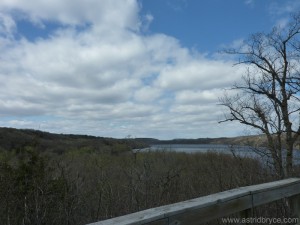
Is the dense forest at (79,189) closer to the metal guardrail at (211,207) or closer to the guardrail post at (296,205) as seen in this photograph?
the guardrail post at (296,205)

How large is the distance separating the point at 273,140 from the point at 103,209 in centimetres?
823

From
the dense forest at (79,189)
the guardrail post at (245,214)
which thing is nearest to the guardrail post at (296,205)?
the guardrail post at (245,214)

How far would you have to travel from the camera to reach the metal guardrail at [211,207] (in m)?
2.81

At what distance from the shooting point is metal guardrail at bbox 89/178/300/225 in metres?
2.81

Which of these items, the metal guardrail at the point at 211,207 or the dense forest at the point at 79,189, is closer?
the metal guardrail at the point at 211,207

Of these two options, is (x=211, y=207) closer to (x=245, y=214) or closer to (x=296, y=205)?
(x=245, y=214)

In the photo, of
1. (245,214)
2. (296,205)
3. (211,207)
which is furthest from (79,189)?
(211,207)

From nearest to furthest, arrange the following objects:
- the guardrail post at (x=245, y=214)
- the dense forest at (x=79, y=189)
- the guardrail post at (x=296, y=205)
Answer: the guardrail post at (x=245, y=214)
the guardrail post at (x=296, y=205)
the dense forest at (x=79, y=189)

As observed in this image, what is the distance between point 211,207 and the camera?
11.1 ft

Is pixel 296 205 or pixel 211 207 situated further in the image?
pixel 296 205

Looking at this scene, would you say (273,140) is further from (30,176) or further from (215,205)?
(215,205)

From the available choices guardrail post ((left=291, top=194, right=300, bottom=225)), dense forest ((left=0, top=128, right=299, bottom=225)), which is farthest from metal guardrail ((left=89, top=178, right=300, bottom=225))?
dense forest ((left=0, top=128, right=299, bottom=225))

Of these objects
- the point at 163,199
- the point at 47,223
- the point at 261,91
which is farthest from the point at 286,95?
the point at 47,223

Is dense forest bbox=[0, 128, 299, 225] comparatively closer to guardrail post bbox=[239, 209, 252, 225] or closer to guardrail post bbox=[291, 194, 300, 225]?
guardrail post bbox=[291, 194, 300, 225]
